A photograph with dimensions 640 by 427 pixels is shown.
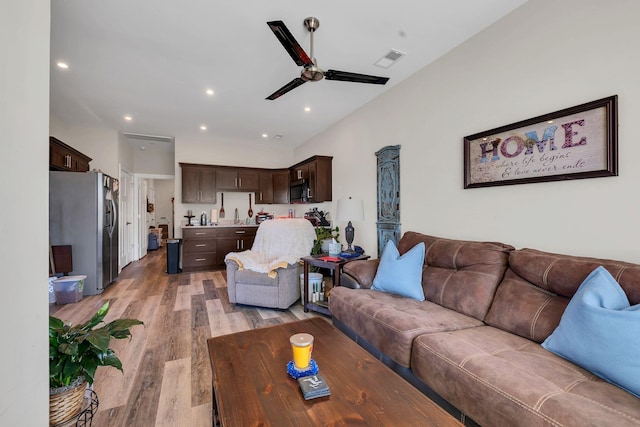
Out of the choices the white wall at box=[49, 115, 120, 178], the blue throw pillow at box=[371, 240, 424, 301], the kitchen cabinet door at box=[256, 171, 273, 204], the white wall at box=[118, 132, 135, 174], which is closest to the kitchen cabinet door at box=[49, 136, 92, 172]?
the white wall at box=[49, 115, 120, 178]

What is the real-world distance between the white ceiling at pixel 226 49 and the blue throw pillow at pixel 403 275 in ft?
6.14

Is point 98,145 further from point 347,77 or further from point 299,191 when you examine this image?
point 347,77

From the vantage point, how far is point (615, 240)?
1684mm

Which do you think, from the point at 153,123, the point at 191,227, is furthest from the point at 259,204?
the point at 153,123

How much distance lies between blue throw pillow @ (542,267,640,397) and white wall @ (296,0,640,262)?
508 millimetres

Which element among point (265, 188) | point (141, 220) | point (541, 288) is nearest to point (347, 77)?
point (541, 288)

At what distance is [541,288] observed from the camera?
1743mm

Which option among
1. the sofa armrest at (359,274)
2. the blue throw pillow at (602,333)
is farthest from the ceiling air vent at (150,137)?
the blue throw pillow at (602,333)

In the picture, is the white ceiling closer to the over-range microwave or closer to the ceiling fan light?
the ceiling fan light

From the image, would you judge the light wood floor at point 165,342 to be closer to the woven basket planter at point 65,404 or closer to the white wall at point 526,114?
the woven basket planter at point 65,404

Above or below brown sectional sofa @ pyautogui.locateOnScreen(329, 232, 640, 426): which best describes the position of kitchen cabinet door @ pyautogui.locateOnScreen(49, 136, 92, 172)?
above

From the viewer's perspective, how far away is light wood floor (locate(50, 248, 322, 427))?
1.68 metres

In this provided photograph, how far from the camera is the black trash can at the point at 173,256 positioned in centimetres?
525

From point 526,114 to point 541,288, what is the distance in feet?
4.20
